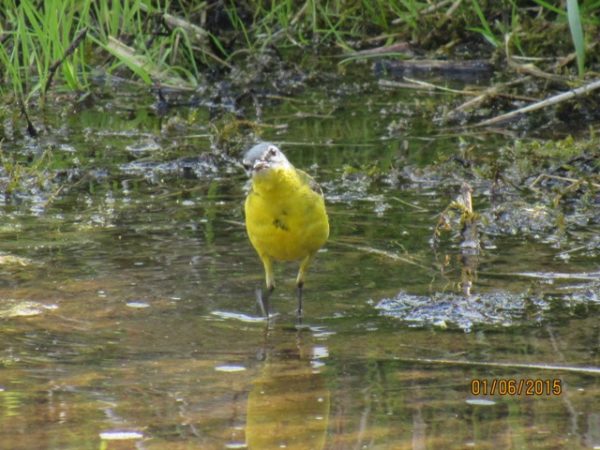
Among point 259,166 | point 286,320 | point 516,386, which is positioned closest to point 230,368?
point 286,320

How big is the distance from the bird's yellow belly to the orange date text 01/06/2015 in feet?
4.66

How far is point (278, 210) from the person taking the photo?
560cm

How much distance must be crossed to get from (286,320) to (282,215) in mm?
Result: 498

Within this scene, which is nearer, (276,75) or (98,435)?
(98,435)

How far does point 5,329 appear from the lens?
513 centimetres

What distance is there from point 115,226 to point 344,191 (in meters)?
1.48

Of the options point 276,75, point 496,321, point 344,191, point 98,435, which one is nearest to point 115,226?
point 344,191

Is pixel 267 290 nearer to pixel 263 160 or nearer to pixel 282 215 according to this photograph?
pixel 282 215

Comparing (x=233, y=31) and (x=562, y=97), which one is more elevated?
(x=233, y=31)

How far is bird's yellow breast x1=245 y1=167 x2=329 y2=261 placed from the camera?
559cm

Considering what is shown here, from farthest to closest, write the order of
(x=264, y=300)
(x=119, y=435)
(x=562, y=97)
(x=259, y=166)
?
(x=562, y=97) < (x=264, y=300) < (x=259, y=166) < (x=119, y=435)

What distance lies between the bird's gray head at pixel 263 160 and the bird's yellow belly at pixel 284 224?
14 cm

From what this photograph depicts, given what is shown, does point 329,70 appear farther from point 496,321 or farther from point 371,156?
point 496,321

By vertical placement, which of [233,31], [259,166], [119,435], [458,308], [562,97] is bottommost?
[119,435]
